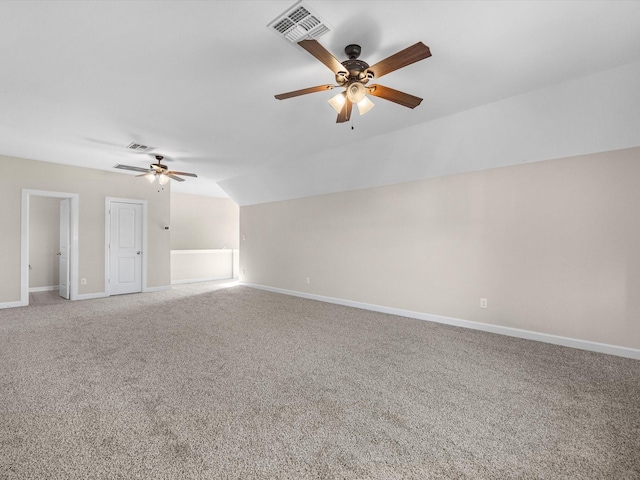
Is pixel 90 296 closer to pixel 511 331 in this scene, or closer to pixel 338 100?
pixel 338 100

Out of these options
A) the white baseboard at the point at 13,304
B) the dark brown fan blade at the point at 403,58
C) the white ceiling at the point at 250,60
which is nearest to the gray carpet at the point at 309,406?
the white baseboard at the point at 13,304

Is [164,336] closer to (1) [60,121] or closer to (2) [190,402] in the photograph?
(2) [190,402]

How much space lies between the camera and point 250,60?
112 inches

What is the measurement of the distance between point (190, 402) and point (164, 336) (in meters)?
1.94

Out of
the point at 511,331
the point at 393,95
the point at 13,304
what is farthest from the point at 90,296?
the point at 511,331

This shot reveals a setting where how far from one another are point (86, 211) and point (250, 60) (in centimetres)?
590

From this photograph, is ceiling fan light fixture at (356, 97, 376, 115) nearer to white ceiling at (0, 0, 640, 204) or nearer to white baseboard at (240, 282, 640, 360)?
white ceiling at (0, 0, 640, 204)

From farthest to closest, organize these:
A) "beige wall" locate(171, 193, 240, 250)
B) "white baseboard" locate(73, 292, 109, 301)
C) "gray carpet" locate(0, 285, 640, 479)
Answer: "beige wall" locate(171, 193, 240, 250) < "white baseboard" locate(73, 292, 109, 301) < "gray carpet" locate(0, 285, 640, 479)

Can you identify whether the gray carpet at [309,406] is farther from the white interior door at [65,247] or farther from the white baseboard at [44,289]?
the white baseboard at [44,289]

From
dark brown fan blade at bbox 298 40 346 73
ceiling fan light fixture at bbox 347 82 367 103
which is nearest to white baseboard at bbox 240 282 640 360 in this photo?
ceiling fan light fixture at bbox 347 82 367 103

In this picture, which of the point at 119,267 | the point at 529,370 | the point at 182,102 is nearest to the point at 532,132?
the point at 529,370

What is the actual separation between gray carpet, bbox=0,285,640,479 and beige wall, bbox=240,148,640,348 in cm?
52

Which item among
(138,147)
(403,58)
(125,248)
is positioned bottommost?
(125,248)

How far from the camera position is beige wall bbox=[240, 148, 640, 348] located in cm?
346
